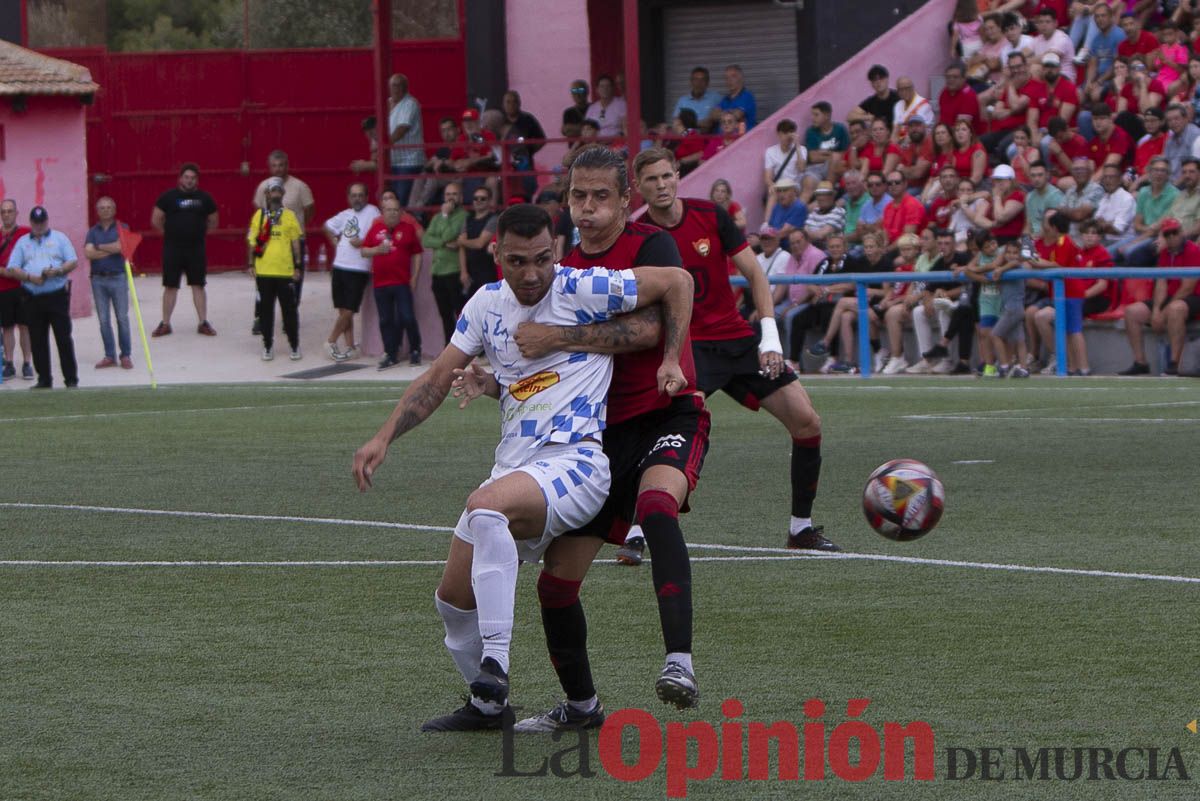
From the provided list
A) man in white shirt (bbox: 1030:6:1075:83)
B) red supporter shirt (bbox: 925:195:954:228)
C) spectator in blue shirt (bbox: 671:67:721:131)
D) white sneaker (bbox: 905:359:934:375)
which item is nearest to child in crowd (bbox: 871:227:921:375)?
white sneaker (bbox: 905:359:934:375)

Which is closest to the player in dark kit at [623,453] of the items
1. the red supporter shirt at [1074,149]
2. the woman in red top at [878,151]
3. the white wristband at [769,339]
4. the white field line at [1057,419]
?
the white wristband at [769,339]

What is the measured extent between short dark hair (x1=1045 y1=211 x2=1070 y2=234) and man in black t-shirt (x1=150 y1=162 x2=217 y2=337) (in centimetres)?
1191

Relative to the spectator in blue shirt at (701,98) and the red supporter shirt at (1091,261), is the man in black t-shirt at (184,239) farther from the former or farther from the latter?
the red supporter shirt at (1091,261)

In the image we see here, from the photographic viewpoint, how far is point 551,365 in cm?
579

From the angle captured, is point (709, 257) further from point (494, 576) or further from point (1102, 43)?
point (1102, 43)

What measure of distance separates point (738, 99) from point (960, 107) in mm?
4119

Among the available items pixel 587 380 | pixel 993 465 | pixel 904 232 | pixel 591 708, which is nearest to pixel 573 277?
pixel 587 380

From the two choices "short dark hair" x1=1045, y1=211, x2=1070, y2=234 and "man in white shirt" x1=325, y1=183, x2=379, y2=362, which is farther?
"man in white shirt" x1=325, y1=183, x2=379, y2=362

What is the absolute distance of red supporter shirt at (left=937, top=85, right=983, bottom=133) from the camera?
2277 cm

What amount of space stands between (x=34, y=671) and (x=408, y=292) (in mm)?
18282

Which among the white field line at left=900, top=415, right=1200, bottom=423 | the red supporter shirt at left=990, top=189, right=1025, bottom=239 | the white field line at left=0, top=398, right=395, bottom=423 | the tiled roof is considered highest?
the tiled roof

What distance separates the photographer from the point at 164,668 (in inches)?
267

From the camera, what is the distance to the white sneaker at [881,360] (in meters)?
21.4

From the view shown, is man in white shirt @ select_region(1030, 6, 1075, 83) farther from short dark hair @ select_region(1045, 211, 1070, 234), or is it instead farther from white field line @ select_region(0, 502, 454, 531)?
white field line @ select_region(0, 502, 454, 531)
